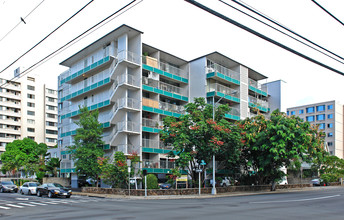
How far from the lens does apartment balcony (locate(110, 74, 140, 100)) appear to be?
39.4m

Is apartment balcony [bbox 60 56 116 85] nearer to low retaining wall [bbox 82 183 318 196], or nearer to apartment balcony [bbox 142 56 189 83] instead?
apartment balcony [bbox 142 56 189 83]

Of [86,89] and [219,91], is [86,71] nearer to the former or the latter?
[86,89]

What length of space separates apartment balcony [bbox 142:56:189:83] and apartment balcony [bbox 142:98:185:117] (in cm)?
381

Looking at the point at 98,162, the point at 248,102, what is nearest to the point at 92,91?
the point at 98,162

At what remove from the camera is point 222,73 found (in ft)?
158

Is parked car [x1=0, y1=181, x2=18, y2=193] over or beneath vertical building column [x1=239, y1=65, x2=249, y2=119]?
beneath

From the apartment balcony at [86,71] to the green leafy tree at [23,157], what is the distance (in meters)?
15.2

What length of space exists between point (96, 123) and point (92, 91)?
27.0 ft

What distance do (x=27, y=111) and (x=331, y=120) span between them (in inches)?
3453

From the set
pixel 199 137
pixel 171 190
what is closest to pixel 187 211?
pixel 171 190

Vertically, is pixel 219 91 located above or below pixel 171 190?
above

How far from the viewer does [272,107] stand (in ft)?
197

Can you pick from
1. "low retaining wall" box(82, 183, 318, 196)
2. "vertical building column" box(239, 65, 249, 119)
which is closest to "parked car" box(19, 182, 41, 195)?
"low retaining wall" box(82, 183, 318, 196)

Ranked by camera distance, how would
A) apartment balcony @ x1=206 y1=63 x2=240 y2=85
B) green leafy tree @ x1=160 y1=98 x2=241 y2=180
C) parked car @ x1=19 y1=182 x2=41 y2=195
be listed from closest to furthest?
green leafy tree @ x1=160 y1=98 x2=241 y2=180
parked car @ x1=19 y1=182 x2=41 y2=195
apartment balcony @ x1=206 y1=63 x2=240 y2=85
